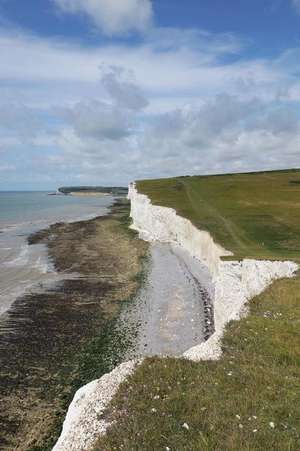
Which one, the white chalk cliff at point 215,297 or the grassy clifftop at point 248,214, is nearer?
the white chalk cliff at point 215,297

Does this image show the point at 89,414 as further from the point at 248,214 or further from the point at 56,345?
the point at 248,214

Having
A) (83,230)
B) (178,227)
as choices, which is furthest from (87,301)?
(83,230)

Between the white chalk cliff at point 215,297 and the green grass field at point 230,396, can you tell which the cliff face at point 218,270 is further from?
the green grass field at point 230,396

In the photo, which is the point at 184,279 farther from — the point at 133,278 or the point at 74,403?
the point at 74,403

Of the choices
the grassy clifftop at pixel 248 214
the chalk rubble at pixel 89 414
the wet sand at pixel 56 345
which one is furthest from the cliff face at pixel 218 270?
the wet sand at pixel 56 345

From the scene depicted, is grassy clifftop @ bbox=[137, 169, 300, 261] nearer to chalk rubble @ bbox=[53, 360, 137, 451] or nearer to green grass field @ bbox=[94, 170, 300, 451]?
green grass field @ bbox=[94, 170, 300, 451]

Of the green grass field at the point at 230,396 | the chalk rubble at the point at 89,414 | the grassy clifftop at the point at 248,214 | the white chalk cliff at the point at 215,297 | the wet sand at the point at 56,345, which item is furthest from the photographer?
the grassy clifftop at the point at 248,214
